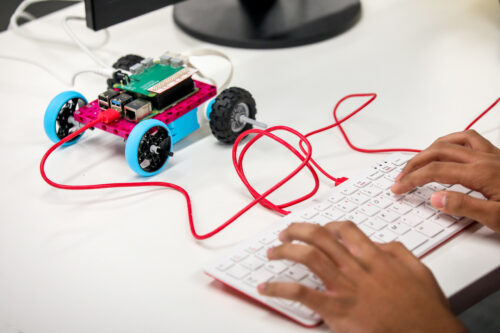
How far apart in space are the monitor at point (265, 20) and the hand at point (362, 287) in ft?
1.92

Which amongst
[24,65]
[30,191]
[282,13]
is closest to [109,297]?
[30,191]

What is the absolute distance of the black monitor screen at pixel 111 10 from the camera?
0.85m

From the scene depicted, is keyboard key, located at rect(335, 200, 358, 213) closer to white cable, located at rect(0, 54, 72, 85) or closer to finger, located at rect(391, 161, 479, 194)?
finger, located at rect(391, 161, 479, 194)

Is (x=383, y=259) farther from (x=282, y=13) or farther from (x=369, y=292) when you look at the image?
(x=282, y=13)

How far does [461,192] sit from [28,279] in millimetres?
468

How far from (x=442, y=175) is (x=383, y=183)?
0.07 m

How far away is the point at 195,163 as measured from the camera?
77 cm

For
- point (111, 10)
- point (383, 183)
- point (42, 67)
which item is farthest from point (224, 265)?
point (42, 67)

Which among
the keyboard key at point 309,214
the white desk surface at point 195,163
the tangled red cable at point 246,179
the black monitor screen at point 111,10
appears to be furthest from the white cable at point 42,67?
the keyboard key at point 309,214

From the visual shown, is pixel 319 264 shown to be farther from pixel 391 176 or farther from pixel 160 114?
pixel 160 114

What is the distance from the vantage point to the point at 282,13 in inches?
43.6

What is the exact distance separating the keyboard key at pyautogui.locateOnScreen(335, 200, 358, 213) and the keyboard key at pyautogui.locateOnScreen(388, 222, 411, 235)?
5 centimetres

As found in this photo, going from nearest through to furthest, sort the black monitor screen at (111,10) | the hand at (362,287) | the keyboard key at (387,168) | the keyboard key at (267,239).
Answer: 1. the hand at (362,287)
2. the keyboard key at (267,239)
3. the keyboard key at (387,168)
4. the black monitor screen at (111,10)

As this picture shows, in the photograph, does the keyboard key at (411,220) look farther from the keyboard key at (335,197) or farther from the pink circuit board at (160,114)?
the pink circuit board at (160,114)
